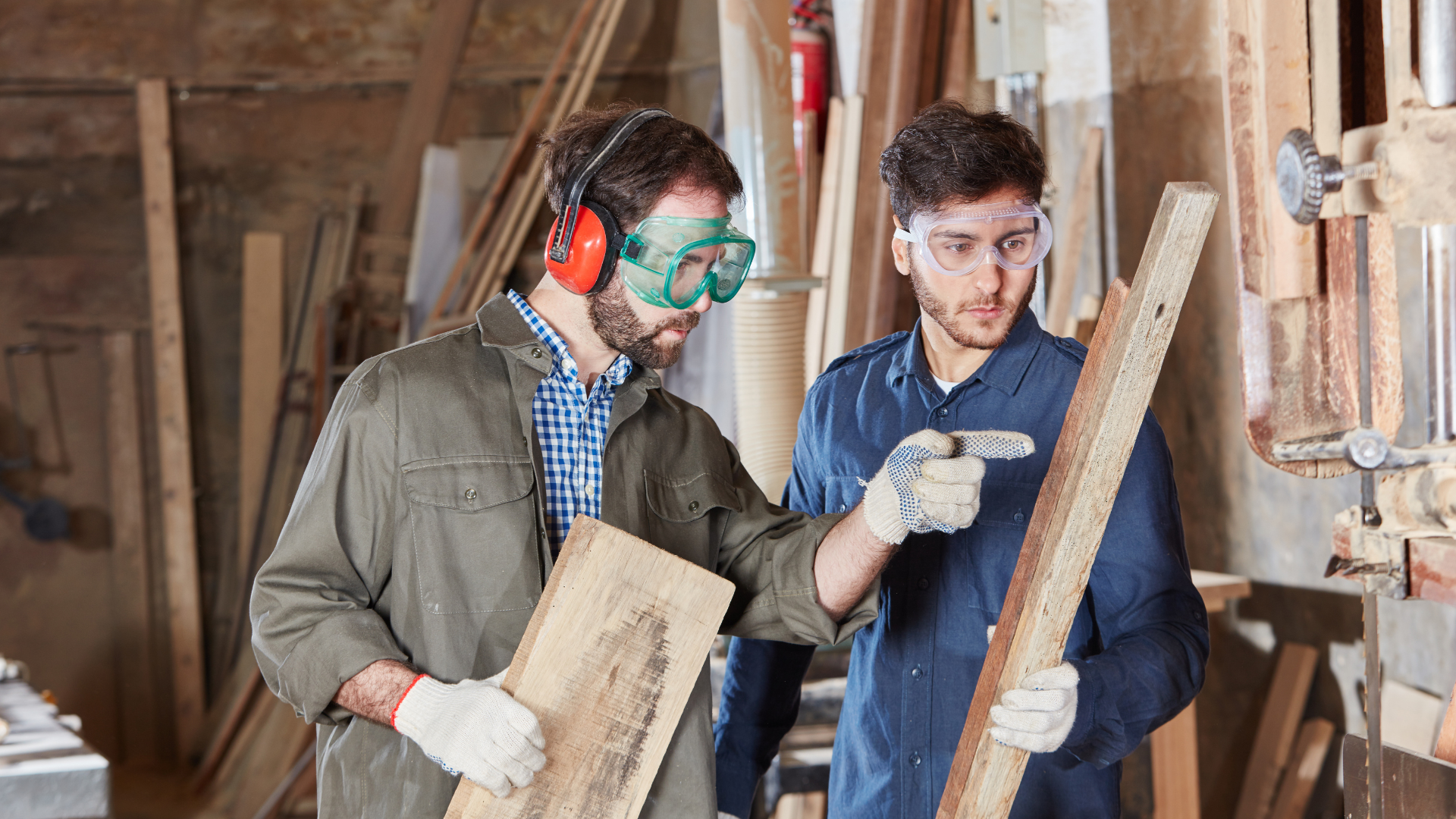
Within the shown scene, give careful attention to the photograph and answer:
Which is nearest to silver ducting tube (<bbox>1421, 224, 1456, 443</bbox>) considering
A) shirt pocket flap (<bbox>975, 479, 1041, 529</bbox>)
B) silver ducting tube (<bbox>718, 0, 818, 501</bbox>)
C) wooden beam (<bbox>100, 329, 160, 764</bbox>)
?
shirt pocket flap (<bbox>975, 479, 1041, 529</bbox>)

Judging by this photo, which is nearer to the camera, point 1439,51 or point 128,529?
point 1439,51

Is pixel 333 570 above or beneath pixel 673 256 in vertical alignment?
beneath

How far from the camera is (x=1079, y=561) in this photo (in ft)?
4.18

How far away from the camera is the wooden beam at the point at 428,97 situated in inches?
234

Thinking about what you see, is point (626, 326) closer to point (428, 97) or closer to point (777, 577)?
point (777, 577)

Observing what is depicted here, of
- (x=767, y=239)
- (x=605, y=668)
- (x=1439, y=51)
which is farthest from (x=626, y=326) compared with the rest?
(x=767, y=239)

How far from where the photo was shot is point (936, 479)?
145 cm

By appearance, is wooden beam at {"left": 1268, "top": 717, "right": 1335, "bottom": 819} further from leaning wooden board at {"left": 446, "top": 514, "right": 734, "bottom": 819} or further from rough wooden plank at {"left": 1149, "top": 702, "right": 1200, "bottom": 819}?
leaning wooden board at {"left": 446, "top": 514, "right": 734, "bottom": 819}

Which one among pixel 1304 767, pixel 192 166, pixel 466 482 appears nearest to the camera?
pixel 466 482

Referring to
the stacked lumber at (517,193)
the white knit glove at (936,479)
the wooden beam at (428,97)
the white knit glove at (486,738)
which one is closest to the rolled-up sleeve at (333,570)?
the white knit glove at (486,738)

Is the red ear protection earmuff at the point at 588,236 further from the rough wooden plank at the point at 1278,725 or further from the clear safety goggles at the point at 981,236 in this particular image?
the rough wooden plank at the point at 1278,725

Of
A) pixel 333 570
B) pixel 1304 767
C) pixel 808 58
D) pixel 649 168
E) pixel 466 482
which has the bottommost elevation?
pixel 1304 767

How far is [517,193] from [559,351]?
418cm

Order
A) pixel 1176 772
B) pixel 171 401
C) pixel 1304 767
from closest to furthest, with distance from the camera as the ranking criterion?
pixel 1176 772, pixel 1304 767, pixel 171 401
